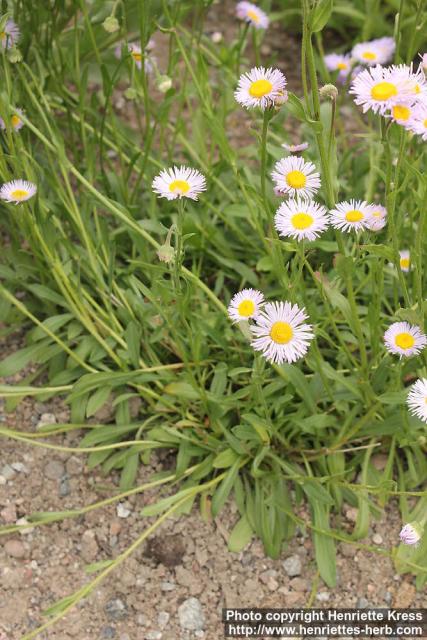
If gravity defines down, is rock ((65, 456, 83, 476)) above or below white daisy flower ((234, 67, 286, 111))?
below

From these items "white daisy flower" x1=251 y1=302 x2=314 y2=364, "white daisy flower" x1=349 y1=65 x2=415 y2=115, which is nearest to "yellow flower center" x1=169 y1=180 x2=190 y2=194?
"white daisy flower" x1=251 y1=302 x2=314 y2=364

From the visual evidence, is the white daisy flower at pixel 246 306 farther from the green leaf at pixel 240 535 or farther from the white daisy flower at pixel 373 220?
the green leaf at pixel 240 535

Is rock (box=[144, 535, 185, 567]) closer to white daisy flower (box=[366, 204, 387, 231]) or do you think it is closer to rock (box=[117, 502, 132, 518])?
rock (box=[117, 502, 132, 518])

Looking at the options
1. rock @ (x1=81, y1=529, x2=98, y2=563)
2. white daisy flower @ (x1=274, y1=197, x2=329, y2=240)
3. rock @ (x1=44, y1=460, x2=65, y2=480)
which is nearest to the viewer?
white daisy flower @ (x1=274, y1=197, x2=329, y2=240)

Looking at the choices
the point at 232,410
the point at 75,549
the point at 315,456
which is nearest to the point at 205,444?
the point at 232,410

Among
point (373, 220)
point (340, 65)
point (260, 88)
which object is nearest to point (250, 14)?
point (340, 65)

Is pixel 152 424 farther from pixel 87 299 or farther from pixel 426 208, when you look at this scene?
pixel 426 208
